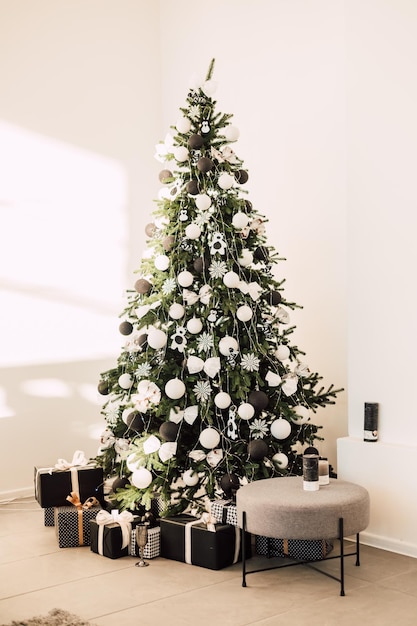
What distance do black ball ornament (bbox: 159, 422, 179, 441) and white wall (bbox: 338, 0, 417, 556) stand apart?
1.01 m

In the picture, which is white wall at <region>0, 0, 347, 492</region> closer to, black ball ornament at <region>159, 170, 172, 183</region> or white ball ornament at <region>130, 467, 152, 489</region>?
black ball ornament at <region>159, 170, 172, 183</region>

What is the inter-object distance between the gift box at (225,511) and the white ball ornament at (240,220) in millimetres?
1533

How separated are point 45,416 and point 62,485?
138cm

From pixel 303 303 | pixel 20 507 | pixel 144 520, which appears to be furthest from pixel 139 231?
pixel 144 520

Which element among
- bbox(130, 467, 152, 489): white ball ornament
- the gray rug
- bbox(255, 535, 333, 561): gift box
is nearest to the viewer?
the gray rug

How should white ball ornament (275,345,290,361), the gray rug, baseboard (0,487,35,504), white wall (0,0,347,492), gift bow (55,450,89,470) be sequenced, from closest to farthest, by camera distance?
the gray rug → white ball ornament (275,345,290,361) → gift bow (55,450,89,470) → white wall (0,0,347,492) → baseboard (0,487,35,504)

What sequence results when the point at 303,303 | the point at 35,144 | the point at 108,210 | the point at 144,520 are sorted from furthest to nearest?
the point at 108,210, the point at 35,144, the point at 303,303, the point at 144,520

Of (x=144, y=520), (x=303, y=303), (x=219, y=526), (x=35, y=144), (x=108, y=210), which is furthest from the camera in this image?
(x=108, y=210)

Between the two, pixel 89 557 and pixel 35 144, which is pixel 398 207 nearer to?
pixel 89 557

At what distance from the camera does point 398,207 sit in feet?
15.2

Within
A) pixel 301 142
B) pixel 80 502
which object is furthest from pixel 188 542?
pixel 301 142

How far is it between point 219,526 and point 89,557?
0.79 metres

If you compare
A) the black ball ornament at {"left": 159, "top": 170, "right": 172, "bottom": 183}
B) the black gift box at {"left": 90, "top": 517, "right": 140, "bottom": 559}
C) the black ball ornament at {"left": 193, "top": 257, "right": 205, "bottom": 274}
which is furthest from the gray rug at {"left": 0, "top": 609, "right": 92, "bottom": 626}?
the black ball ornament at {"left": 159, "top": 170, "right": 172, "bottom": 183}

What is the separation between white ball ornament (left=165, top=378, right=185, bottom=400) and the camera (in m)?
4.60
